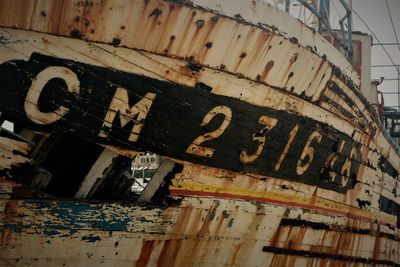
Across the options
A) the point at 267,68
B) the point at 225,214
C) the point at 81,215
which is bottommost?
the point at 81,215

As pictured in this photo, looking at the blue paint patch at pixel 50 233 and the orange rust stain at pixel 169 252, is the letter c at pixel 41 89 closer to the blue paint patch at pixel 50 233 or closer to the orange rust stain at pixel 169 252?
the blue paint patch at pixel 50 233

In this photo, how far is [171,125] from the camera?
257 centimetres

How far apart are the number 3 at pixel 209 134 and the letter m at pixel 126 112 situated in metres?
0.43

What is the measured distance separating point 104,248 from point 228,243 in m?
1.04

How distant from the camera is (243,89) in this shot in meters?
2.85

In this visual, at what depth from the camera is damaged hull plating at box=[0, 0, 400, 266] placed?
2.14 meters

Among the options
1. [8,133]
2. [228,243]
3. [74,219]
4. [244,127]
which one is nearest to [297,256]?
[228,243]

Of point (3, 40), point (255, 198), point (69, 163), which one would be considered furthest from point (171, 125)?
point (3, 40)

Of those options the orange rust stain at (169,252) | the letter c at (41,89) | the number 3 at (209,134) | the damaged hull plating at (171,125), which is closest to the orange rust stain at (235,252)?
the damaged hull plating at (171,125)

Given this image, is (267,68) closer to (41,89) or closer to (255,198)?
(255,198)

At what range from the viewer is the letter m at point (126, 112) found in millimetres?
2344

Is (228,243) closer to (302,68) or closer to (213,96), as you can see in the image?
(213,96)

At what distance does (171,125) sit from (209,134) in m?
0.33

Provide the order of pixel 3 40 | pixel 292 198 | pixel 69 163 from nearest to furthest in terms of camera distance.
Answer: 1. pixel 3 40
2. pixel 69 163
3. pixel 292 198
